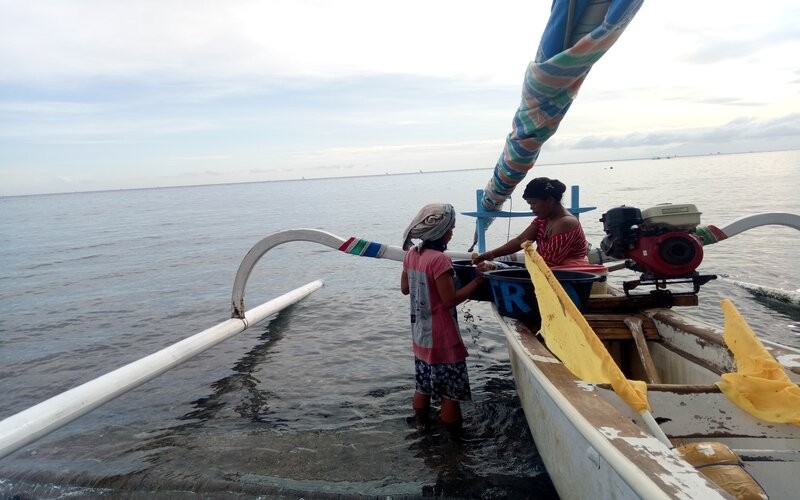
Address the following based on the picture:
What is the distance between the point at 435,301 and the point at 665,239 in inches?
77.3

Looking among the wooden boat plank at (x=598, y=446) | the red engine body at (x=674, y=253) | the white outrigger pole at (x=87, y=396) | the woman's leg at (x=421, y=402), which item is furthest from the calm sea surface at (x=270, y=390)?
the red engine body at (x=674, y=253)

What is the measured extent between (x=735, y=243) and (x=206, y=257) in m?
18.6

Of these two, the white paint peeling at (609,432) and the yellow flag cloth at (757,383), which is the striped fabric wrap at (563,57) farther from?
the white paint peeling at (609,432)

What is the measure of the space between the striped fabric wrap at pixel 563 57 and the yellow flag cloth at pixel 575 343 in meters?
1.06

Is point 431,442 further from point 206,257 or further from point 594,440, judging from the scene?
point 206,257

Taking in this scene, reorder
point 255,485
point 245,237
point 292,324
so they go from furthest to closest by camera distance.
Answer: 1. point 245,237
2. point 292,324
3. point 255,485

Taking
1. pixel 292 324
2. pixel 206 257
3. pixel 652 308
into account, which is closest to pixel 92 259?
pixel 206 257

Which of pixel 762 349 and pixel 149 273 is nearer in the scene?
pixel 762 349

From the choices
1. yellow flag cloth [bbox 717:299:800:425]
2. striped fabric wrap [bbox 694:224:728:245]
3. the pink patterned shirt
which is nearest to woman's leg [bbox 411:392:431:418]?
the pink patterned shirt

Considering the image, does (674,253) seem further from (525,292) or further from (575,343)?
(575,343)

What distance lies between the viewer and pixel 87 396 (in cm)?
446

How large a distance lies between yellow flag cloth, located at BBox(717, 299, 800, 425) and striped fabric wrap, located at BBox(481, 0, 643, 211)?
1.64m

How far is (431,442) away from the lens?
480cm

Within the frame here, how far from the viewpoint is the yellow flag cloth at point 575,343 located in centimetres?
247
